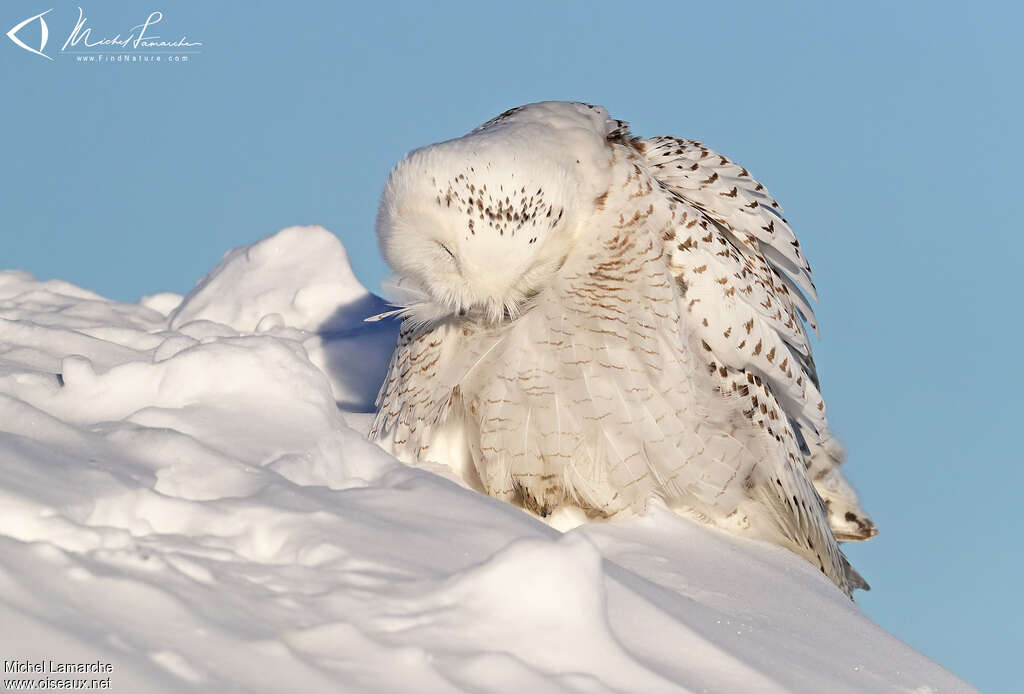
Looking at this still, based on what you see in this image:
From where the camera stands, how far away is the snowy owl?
372cm

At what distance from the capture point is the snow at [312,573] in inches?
73.5

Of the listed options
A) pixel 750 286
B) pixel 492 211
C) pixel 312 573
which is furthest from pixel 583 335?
pixel 312 573

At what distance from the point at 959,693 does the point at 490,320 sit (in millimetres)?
1917

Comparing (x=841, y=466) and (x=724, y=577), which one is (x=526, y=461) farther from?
(x=841, y=466)

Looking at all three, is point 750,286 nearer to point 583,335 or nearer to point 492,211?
point 583,335

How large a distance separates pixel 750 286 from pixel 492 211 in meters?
1.11

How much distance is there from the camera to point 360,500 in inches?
104

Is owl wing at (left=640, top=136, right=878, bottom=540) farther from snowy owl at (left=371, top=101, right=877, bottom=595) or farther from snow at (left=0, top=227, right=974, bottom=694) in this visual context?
snow at (left=0, top=227, right=974, bottom=694)

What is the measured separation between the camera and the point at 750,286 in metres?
4.17

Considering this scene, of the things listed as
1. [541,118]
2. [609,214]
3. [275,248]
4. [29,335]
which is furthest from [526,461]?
[275,248]

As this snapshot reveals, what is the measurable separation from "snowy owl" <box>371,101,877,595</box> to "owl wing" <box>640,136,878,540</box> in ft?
0.03

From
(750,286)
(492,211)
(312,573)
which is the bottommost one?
(312,573)

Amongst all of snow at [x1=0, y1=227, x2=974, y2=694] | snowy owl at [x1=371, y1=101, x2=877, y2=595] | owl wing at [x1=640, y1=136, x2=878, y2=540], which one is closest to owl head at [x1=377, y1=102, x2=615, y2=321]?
snowy owl at [x1=371, y1=101, x2=877, y2=595]

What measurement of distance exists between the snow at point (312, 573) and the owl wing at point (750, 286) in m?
0.81
